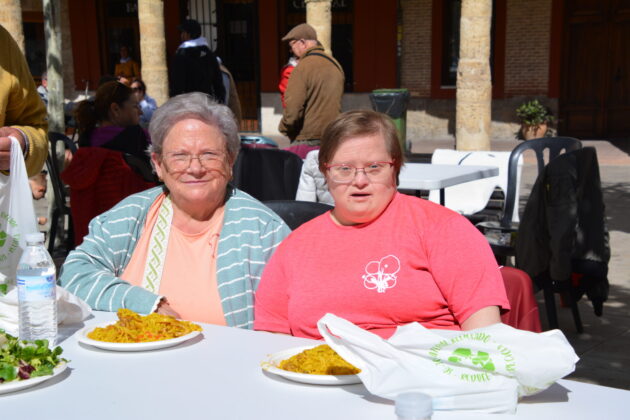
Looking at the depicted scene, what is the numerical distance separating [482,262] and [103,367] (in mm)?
1114

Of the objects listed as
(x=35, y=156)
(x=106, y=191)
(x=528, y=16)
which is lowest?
(x=106, y=191)

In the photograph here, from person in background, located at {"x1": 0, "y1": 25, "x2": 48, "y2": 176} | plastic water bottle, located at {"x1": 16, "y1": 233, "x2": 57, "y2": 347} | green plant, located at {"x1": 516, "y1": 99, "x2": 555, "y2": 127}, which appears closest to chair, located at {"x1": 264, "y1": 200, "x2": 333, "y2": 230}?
person in background, located at {"x1": 0, "y1": 25, "x2": 48, "y2": 176}

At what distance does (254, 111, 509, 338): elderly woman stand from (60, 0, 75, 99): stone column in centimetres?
1988

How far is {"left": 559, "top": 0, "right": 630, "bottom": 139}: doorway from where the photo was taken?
17672 millimetres

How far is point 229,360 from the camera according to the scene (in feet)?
6.84

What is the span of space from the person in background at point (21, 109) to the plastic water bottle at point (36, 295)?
620 millimetres

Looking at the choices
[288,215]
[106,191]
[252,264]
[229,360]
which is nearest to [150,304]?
[252,264]

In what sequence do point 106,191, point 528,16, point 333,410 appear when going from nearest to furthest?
point 333,410 → point 106,191 → point 528,16

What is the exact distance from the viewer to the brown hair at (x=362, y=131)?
259 centimetres

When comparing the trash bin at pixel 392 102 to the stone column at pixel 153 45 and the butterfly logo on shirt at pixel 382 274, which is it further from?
the butterfly logo on shirt at pixel 382 274

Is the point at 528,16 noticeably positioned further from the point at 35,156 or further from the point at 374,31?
the point at 35,156

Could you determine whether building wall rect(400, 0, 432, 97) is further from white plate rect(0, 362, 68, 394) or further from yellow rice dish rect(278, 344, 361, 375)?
white plate rect(0, 362, 68, 394)

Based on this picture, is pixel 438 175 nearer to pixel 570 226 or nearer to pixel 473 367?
pixel 570 226

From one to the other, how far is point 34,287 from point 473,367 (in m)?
1.21
